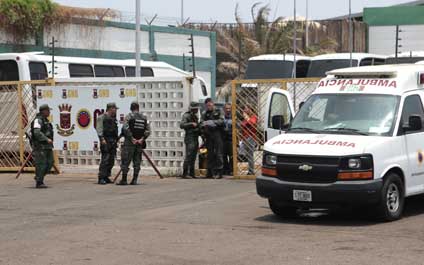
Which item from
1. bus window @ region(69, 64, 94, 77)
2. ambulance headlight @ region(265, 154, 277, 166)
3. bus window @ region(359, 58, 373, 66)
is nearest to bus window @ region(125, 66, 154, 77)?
bus window @ region(69, 64, 94, 77)

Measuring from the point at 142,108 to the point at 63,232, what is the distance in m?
8.72

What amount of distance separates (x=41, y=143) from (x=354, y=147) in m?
8.25

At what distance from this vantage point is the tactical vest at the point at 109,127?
1792cm

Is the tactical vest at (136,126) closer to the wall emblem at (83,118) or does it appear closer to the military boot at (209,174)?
the military boot at (209,174)

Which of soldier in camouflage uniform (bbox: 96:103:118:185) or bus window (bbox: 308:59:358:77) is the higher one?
bus window (bbox: 308:59:358:77)

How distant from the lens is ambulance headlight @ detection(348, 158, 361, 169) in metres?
11.3

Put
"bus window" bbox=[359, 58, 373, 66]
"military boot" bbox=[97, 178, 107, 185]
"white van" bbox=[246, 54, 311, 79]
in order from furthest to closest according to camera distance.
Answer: "white van" bbox=[246, 54, 311, 79]
"bus window" bbox=[359, 58, 373, 66]
"military boot" bbox=[97, 178, 107, 185]

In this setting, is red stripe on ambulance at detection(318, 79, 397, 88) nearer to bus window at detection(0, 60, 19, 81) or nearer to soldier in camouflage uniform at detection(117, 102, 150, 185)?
soldier in camouflage uniform at detection(117, 102, 150, 185)

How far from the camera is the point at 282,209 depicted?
12.3 metres

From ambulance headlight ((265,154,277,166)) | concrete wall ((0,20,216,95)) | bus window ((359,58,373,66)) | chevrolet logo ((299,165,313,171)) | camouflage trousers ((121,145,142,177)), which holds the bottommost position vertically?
camouflage trousers ((121,145,142,177))

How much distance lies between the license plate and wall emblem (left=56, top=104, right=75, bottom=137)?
9.69 m

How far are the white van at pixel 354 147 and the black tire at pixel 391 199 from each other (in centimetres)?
1

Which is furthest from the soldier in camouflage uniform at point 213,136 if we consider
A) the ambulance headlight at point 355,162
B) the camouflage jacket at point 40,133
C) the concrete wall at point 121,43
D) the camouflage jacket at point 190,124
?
the concrete wall at point 121,43

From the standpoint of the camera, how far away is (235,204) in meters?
14.1
